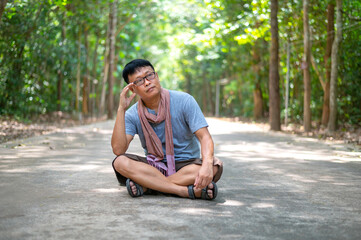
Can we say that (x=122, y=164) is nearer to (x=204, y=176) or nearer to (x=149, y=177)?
(x=149, y=177)

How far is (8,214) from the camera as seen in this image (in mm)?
4859

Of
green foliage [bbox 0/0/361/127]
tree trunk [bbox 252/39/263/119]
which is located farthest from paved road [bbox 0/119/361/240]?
tree trunk [bbox 252/39/263/119]

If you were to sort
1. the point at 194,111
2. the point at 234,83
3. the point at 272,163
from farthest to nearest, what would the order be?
1. the point at 234,83
2. the point at 272,163
3. the point at 194,111

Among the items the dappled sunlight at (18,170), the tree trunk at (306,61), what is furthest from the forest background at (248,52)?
the dappled sunlight at (18,170)

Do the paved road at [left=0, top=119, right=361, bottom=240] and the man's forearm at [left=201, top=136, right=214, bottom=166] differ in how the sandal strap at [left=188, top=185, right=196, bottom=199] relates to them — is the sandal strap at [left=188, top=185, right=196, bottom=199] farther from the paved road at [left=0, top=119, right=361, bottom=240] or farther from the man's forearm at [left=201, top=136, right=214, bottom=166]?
the man's forearm at [left=201, top=136, right=214, bottom=166]

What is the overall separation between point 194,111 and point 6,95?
16993mm

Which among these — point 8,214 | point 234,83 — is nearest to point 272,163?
point 8,214

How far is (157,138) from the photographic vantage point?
5.96m

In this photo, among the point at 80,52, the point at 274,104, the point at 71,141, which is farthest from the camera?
the point at 80,52

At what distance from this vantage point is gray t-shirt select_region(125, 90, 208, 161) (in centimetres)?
579

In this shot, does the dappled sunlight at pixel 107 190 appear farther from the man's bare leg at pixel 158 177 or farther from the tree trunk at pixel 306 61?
the tree trunk at pixel 306 61

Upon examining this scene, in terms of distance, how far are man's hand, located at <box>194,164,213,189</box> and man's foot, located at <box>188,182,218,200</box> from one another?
13 centimetres

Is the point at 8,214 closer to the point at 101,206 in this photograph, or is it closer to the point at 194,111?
the point at 101,206

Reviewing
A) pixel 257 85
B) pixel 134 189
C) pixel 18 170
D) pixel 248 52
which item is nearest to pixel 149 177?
pixel 134 189
